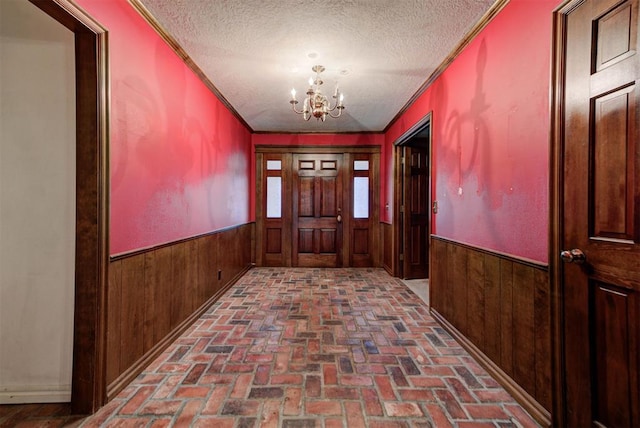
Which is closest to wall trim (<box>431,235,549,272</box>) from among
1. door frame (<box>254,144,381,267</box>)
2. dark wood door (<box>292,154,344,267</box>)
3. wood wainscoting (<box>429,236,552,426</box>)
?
wood wainscoting (<box>429,236,552,426</box>)

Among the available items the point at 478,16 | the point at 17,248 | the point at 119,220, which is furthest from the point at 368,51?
the point at 17,248

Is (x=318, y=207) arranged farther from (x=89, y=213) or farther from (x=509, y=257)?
(x=89, y=213)

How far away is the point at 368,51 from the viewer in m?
2.45

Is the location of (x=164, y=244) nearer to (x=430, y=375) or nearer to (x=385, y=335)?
(x=385, y=335)

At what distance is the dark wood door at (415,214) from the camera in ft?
14.4

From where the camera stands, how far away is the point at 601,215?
4.00 feet

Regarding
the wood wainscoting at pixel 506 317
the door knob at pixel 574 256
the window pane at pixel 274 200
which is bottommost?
the wood wainscoting at pixel 506 317

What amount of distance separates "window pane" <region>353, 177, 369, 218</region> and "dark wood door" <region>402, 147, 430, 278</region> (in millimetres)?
931

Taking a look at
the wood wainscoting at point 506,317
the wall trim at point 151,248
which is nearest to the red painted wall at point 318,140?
the wall trim at point 151,248

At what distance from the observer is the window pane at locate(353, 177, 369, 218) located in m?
5.19

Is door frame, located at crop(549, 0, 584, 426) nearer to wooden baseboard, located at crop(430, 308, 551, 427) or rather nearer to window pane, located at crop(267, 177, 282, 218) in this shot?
wooden baseboard, located at crop(430, 308, 551, 427)

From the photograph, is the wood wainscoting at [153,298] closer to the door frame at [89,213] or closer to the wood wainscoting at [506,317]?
the door frame at [89,213]

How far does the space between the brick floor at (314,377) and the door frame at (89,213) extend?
27 centimetres

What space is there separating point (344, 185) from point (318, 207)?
2.12ft
